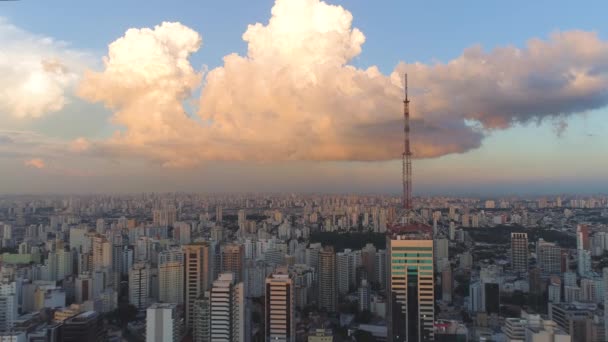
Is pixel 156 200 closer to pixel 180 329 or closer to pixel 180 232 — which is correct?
pixel 180 232

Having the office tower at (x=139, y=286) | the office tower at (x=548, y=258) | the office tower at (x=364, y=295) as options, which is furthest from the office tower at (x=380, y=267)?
the office tower at (x=139, y=286)

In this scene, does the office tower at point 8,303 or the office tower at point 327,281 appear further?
the office tower at point 327,281

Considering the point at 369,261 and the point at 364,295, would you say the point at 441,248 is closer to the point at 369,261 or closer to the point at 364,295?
the point at 369,261

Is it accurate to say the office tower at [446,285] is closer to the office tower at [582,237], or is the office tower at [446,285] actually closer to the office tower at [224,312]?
the office tower at [582,237]

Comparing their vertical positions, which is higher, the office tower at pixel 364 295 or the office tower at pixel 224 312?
the office tower at pixel 224 312

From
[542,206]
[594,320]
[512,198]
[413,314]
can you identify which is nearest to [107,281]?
[413,314]
